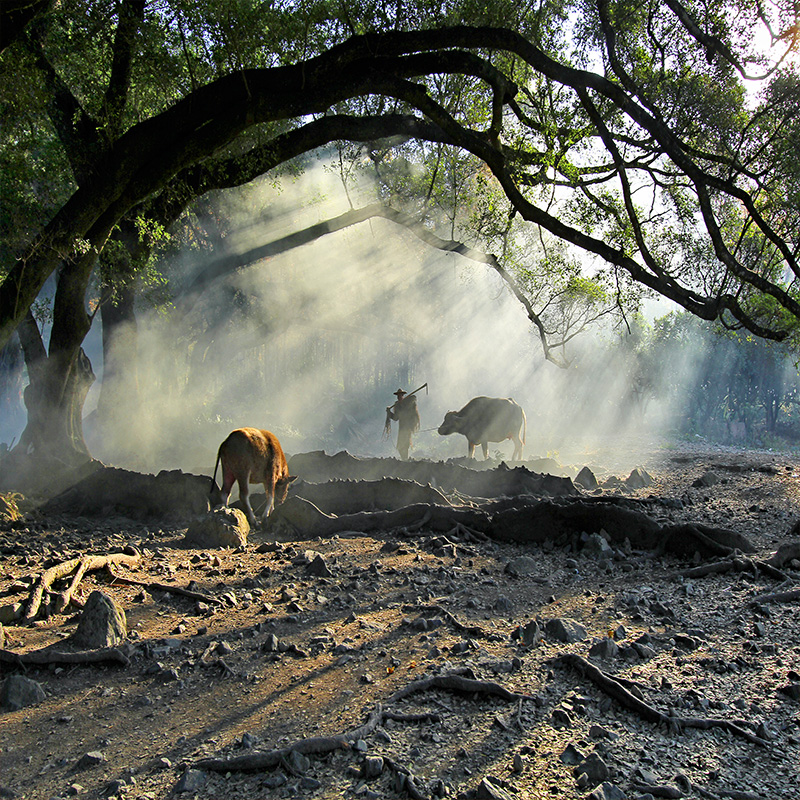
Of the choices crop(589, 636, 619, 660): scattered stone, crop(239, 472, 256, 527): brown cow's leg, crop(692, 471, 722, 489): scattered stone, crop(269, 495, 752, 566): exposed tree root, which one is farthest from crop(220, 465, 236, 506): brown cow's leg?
crop(692, 471, 722, 489): scattered stone

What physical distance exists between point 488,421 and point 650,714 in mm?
14612

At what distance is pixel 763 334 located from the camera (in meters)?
6.95

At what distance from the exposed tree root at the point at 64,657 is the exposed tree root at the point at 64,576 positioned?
2.84 feet

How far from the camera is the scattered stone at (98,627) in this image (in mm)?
4039

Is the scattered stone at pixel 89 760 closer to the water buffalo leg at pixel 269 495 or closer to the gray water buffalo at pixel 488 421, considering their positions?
the water buffalo leg at pixel 269 495

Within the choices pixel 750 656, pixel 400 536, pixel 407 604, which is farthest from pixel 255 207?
pixel 750 656

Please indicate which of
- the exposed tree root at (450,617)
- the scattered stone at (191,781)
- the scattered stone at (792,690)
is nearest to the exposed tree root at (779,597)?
the scattered stone at (792,690)

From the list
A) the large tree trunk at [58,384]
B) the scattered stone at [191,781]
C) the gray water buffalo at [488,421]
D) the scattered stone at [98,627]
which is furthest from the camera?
the gray water buffalo at [488,421]

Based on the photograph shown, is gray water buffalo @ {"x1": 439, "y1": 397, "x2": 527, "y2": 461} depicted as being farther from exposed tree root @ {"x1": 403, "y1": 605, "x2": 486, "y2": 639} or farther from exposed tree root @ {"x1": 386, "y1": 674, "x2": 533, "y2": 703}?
exposed tree root @ {"x1": 386, "y1": 674, "x2": 533, "y2": 703}

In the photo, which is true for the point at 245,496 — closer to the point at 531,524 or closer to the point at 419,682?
the point at 531,524

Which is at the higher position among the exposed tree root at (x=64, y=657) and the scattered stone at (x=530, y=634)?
the scattered stone at (x=530, y=634)

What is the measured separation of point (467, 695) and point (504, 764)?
65 cm

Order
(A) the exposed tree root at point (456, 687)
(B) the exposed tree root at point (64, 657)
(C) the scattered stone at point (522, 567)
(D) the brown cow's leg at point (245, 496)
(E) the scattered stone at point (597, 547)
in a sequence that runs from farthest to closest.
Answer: (D) the brown cow's leg at point (245, 496)
(E) the scattered stone at point (597, 547)
(C) the scattered stone at point (522, 567)
(B) the exposed tree root at point (64, 657)
(A) the exposed tree root at point (456, 687)

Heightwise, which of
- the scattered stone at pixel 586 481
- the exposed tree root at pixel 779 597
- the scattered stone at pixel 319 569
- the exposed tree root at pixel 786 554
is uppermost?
the scattered stone at pixel 586 481
